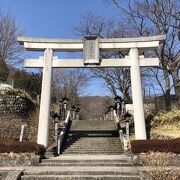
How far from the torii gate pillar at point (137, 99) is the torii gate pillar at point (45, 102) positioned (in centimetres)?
498

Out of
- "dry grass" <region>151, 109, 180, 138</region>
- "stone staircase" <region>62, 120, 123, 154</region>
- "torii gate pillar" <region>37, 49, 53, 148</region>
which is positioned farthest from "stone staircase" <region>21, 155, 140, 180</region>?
"dry grass" <region>151, 109, 180, 138</region>

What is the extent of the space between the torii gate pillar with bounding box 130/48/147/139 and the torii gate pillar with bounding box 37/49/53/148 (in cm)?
498

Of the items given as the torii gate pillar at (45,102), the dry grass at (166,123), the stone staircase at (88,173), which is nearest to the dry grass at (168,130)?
the dry grass at (166,123)

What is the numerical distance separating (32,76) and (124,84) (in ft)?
37.9

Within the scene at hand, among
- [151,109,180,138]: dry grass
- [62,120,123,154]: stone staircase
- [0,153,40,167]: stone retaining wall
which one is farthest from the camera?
[151,109,180,138]: dry grass

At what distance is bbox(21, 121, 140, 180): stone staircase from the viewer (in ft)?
30.2

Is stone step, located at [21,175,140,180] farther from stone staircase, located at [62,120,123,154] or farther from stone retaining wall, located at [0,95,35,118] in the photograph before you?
stone retaining wall, located at [0,95,35,118]

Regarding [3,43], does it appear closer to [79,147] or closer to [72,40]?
[72,40]

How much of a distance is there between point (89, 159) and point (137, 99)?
4.86 metres

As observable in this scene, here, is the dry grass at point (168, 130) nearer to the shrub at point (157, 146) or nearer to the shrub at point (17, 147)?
the shrub at point (157, 146)

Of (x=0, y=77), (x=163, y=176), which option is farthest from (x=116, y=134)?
(x=0, y=77)

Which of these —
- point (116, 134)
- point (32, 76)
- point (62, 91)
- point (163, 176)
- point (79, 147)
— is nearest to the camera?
point (163, 176)

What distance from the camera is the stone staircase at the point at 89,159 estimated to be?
30.2ft

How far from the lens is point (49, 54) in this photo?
52.2ft
